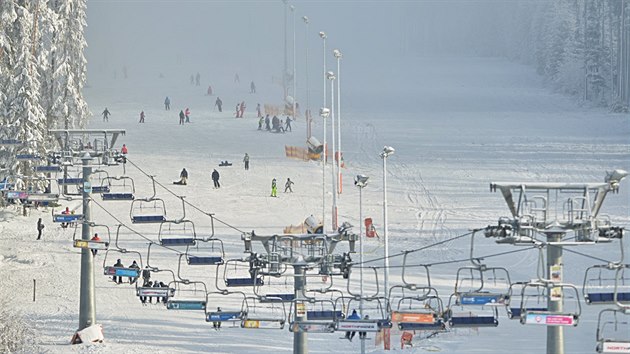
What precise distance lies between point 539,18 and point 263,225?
84021 mm

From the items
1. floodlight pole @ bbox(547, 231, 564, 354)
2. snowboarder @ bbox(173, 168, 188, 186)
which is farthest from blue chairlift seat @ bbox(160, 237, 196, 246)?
snowboarder @ bbox(173, 168, 188, 186)

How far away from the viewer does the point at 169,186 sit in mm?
62438

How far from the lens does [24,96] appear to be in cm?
5591

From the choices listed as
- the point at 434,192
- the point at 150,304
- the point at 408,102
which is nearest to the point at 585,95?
the point at 408,102

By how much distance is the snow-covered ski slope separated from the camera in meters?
41.1

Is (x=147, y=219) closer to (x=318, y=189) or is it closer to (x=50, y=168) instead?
(x=50, y=168)

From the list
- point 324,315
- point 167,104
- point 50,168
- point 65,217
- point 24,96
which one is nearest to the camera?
point 324,315

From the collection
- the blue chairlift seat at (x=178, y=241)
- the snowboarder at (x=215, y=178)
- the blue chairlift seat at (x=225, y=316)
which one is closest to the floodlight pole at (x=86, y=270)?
the blue chairlift seat at (x=178, y=241)

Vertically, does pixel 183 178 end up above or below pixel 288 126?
below

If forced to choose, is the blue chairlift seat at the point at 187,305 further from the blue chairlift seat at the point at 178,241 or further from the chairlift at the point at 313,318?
the blue chairlift seat at the point at 178,241

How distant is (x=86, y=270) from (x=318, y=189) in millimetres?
23266

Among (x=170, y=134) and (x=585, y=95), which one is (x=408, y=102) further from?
(x=170, y=134)

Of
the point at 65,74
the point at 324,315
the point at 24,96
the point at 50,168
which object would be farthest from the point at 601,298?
the point at 65,74

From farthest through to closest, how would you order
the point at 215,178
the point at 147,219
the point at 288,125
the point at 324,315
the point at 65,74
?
the point at 288,125 < the point at 215,178 < the point at 65,74 < the point at 147,219 < the point at 324,315
